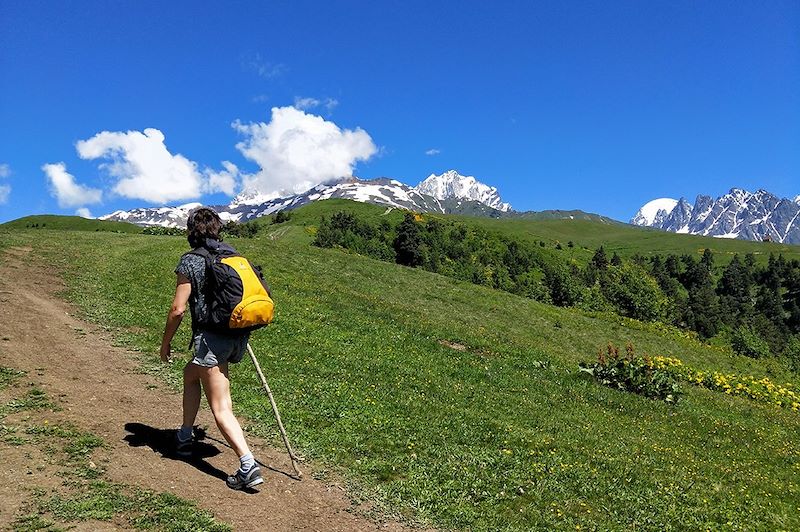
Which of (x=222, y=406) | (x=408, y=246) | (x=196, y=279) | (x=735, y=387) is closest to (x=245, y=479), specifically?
(x=222, y=406)

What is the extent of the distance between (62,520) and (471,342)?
68.1ft

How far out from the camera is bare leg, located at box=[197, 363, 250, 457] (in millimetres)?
8211

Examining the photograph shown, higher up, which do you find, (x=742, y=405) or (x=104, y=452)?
(x=104, y=452)

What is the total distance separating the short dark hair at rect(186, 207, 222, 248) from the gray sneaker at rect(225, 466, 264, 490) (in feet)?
12.2

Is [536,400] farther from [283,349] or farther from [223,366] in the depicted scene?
[223,366]

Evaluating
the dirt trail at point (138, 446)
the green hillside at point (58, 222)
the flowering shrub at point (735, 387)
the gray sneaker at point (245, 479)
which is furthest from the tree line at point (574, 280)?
the gray sneaker at point (245, 479)

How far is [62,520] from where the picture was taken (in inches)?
264

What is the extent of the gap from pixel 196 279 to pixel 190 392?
2109 mm

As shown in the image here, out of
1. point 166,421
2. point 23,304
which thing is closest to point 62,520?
point 166,421

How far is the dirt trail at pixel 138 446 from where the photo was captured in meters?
7.80

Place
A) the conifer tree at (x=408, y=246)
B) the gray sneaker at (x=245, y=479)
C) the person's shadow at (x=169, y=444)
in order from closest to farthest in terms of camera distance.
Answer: the gray sneaker at (x=245, y=479)
the person's shadow at (x=169, y=444)
the conifer tree at (x=408, y=246)

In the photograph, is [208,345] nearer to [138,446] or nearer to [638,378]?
[138,446]

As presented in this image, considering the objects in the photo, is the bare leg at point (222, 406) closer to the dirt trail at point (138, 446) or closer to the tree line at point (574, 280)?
the dirt trail at point (138, 446)

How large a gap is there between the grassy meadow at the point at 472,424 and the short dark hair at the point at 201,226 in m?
4.87
